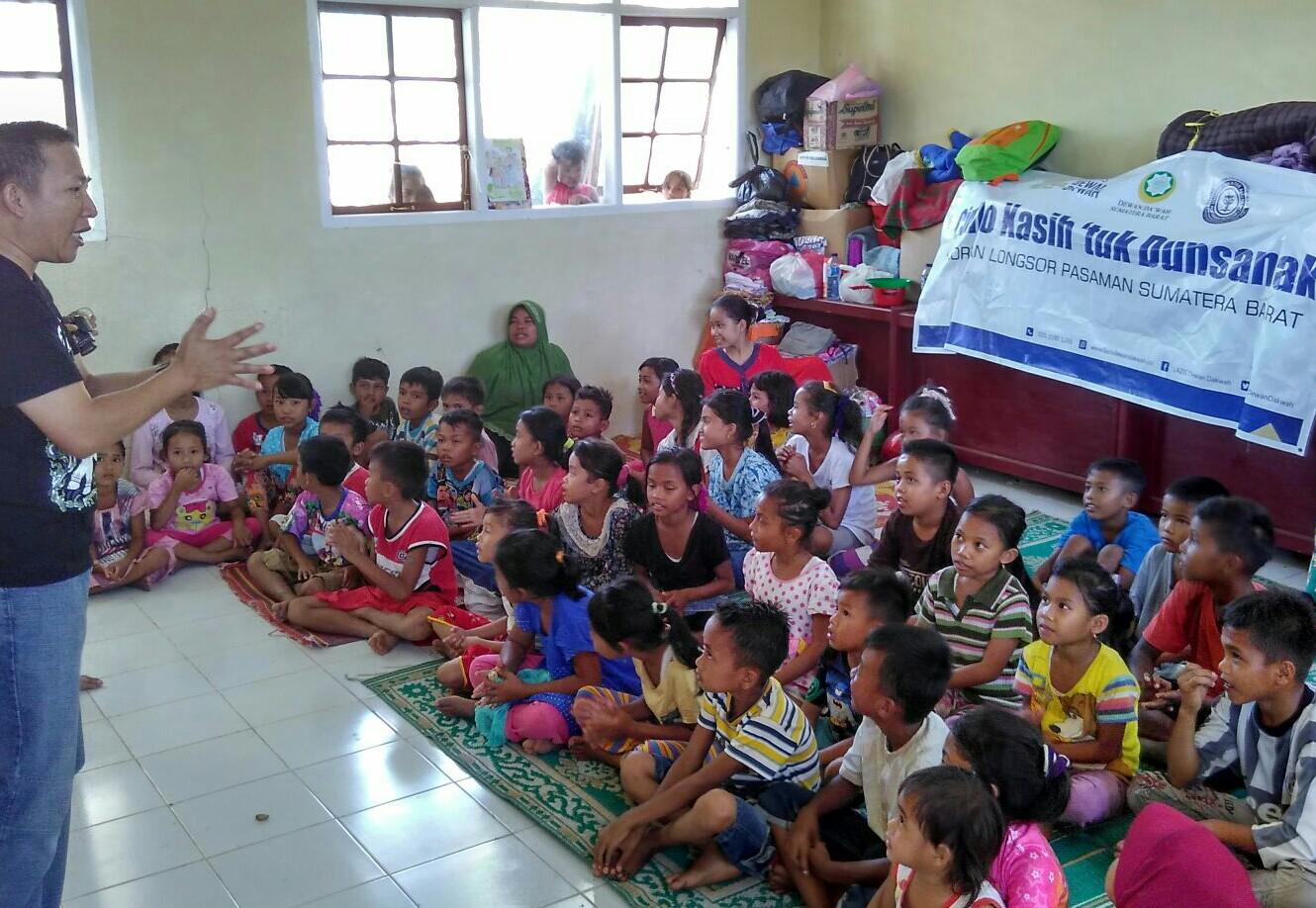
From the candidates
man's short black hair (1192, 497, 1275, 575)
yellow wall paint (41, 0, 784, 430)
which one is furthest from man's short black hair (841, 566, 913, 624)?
yellow wall paint (41, 0, 784, 430)

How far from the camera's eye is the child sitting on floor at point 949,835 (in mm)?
1816

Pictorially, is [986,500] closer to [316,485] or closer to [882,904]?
[882,904]

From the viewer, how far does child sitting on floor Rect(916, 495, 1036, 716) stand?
294 cm

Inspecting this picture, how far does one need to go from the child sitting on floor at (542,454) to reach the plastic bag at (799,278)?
2.39 m

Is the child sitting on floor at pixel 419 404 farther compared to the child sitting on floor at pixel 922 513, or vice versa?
the child sitting on floor at pixel 419 404

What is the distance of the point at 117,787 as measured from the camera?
3.07 m

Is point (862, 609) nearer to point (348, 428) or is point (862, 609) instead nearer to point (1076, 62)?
point (348, 428)

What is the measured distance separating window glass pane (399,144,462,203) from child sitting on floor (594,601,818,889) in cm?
385

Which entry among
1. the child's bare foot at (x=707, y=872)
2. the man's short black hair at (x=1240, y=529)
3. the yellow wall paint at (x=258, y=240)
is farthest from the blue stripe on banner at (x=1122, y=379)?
the child's bare foot at (x=707, y=872)

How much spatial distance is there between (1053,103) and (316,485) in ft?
12.1

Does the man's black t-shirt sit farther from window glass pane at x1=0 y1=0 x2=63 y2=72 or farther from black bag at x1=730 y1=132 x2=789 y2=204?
black bag at x1=730 y1=132 x2=789 y2=204

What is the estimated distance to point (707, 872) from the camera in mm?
2594

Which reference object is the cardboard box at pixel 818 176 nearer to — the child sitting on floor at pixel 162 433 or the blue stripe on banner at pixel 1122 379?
the blue stripe on banner at pixel 1122 379

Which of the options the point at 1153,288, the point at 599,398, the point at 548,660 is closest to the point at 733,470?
the point at 599,398
